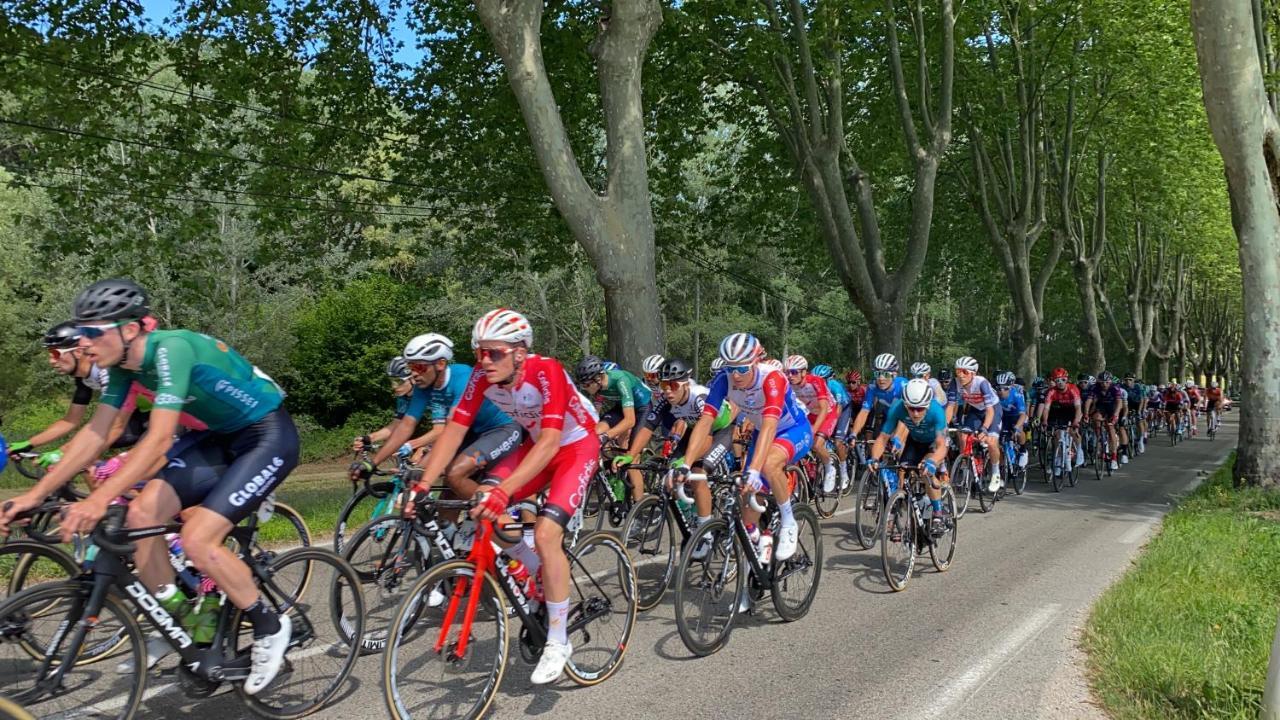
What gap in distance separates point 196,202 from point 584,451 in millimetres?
14180

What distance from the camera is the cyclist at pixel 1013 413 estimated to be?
13.9 meters

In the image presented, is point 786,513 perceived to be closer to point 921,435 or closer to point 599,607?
point 599,607

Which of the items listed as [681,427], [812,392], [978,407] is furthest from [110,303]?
[978,407]

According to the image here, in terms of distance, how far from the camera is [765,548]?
20.4 ft

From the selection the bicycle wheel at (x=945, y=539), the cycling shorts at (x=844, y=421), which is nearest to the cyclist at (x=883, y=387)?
the cycling shorts at (x=844, y=421)

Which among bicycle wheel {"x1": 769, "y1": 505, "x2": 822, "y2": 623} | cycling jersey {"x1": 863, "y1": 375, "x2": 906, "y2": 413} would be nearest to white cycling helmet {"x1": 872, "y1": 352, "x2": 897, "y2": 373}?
cycling jersey {"x1": 863, "y1": 375, "x2": 906, "y2": 413}

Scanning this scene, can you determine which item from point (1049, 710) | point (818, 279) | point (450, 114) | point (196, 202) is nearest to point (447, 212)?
point (450, 114)

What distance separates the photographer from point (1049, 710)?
4672 mm

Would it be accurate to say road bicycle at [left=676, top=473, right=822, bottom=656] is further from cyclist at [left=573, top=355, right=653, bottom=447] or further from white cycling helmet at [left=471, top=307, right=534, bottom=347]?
cyclist at [left=573, top=355, right=653, bottom=447]

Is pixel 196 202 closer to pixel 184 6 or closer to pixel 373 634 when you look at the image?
pixel 184 6

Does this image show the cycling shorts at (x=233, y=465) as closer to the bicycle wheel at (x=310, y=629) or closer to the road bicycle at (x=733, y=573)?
the bicycle wheel at (x=310, y=629)

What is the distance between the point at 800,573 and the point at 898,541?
1300mm

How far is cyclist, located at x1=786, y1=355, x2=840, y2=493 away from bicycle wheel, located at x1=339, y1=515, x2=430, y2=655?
668 cm

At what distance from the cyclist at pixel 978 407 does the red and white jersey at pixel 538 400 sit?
721cm
